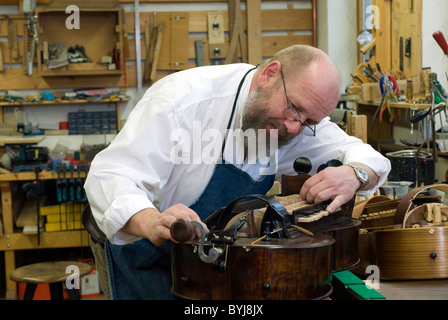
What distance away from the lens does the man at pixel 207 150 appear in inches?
62.8

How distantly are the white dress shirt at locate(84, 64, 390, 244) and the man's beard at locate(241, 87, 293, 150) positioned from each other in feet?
0.15

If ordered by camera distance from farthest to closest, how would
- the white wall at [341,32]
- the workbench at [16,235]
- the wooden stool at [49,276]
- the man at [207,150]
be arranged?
1. the white wall at [341,32]
2. the workbench at [16,235]
3. the wooden stool at [49,276]
4. the man at [207,150]

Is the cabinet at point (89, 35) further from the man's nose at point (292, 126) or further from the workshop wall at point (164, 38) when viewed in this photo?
the man's nose at point (292, 126)

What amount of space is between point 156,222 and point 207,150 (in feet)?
1.83

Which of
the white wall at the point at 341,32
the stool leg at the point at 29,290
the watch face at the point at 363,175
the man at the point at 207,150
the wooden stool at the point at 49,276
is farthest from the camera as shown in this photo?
the white wall at the point at 341,32

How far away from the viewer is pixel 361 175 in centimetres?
185

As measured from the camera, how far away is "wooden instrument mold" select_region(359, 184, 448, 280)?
1.52m

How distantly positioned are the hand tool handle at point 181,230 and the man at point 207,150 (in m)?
0.32

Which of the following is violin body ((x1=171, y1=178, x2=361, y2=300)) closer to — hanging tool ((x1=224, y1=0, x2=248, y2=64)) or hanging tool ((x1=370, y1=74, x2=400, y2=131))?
hanging tool ((x1=370, y1=74, x2=400, y2=131))

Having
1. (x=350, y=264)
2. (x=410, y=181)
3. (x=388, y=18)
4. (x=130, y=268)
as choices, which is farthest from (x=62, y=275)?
(x=388, y=18)

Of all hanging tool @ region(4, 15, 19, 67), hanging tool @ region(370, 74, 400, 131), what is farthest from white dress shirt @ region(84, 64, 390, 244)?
hanging tool @ region(4, 15, 19, 67)

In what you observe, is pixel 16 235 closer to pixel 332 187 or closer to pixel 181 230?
pixel 332 187

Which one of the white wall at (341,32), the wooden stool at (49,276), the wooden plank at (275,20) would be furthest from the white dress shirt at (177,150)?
the wooden plank at (275,20)

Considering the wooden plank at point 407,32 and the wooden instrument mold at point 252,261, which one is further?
the wooden plank at point 407,32
